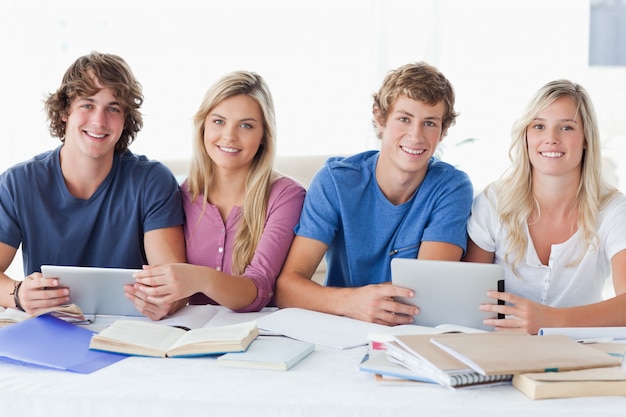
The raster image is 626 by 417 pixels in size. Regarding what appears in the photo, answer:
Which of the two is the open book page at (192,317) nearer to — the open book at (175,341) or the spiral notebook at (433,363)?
the open book at (175,341)

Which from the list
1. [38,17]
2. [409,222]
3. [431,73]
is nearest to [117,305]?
[409,222]

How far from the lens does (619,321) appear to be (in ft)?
5.90

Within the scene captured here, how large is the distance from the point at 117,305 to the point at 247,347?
1.55 ft

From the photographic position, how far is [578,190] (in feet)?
6.82

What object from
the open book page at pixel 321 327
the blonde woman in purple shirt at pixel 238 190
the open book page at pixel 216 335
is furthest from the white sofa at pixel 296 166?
the open book page at pixel 216 335

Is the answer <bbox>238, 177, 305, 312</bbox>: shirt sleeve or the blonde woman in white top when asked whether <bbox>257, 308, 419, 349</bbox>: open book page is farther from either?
the blonde woman in white top

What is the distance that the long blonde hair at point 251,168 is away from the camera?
2.14 m

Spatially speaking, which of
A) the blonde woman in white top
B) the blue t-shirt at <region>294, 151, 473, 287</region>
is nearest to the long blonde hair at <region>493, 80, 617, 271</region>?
the blonde woman in white top

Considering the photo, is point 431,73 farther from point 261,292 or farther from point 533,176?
point 261,292

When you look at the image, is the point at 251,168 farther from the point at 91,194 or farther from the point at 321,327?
the point at 321,327


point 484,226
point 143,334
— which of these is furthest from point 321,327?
point 484,226

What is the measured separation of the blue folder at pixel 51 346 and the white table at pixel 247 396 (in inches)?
0.9

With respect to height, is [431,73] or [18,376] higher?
[431,73]

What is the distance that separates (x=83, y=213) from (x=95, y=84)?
14.8 inches
